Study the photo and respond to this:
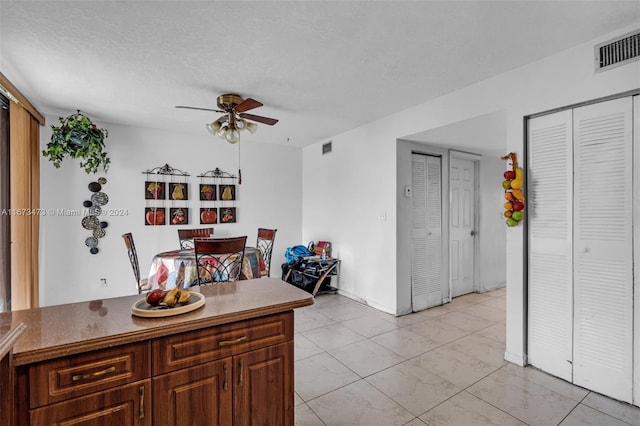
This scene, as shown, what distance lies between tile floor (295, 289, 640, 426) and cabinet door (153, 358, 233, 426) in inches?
32.5

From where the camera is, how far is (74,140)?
11.9ft

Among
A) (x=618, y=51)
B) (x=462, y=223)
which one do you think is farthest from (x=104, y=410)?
(x=462, y=223)

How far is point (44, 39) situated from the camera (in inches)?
86.2

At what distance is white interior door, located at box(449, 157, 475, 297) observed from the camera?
4.56 meters

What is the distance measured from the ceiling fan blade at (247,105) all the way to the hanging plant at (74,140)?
2.02 meters

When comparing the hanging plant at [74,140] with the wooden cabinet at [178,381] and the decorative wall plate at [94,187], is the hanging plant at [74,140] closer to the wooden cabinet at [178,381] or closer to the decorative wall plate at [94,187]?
the decorative wall plate at [94,187]

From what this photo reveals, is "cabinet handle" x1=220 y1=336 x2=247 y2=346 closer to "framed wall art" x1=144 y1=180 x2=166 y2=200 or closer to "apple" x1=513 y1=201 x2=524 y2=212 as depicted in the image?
"apple" x1=513 y1=201 x2=524 y2=212

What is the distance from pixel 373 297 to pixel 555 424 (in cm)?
246

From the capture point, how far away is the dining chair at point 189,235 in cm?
441

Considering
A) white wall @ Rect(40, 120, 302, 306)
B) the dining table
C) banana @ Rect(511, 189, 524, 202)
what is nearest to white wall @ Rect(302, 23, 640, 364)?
banana @ Rect(511, 189, 524, 202)

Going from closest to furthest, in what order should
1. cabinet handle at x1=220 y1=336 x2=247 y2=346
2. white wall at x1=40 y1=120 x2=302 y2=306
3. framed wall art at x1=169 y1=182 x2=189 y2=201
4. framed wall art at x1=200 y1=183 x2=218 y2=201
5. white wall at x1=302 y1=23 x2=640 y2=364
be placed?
cabinet handle at x1=220 y1=336 x2=247 y2=346 → white wall at x1=302 y1=23 x2=640 y2=364 → white wall at x1=40 y1=120 x2=302 y2=306 → framed wall art at x1=169 y1=182 x2=189 y2=201 → framed wall art at x1=200 y1=183 x2=218 y2=201

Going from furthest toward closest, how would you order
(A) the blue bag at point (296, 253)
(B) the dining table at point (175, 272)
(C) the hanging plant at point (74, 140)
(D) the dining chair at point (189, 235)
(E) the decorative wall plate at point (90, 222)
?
(A) the blue bag at point (296, 253), (D) the dining chair at point (189, 235), (E) the decorative wall plate at point (90, 222), (C) the hanging plant at point (74, 140), (B) the dining table at point (175, 272)

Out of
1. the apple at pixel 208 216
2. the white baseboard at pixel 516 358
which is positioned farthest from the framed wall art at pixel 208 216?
the white baseboard at pixel 516 358

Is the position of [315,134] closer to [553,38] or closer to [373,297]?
[373,297]
